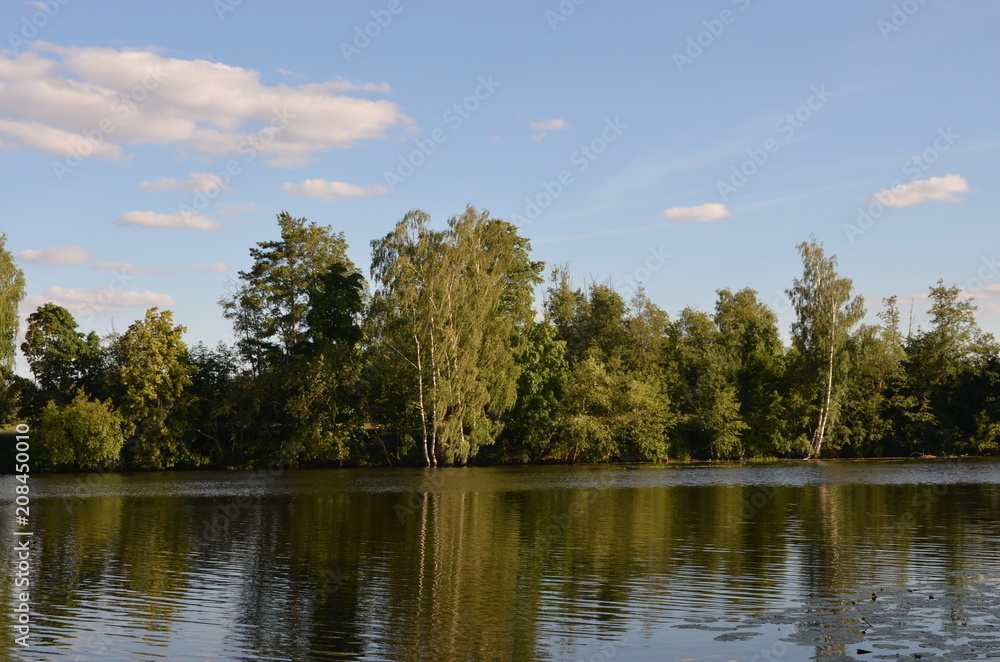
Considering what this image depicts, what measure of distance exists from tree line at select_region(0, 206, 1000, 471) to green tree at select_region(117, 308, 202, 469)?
14cm

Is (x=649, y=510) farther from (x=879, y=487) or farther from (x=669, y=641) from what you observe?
(x=669, y=641)

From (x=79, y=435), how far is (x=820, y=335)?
5446 centimetres

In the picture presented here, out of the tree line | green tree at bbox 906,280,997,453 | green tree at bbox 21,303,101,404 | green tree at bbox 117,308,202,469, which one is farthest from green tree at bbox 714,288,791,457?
green tree at bbox 21,303,101,404

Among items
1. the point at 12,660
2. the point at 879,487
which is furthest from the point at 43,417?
the point at 12,660

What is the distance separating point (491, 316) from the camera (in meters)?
63.9

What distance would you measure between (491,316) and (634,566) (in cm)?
4495

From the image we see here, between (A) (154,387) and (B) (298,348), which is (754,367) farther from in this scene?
(A) (154,387)

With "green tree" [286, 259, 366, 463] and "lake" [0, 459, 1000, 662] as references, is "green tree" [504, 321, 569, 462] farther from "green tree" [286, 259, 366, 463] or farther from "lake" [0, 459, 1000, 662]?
"lake" [0, 459, 1000, 662]

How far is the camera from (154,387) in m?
65.5

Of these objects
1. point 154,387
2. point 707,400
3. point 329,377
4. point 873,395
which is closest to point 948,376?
point 873,395

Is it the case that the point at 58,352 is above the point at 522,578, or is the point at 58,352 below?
above

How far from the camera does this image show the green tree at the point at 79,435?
62312 mm

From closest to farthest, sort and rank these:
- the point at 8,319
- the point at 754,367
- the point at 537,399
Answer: the point at 8,319
the point at 537,399
the point at 754,367

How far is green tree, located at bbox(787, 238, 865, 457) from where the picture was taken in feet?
240
